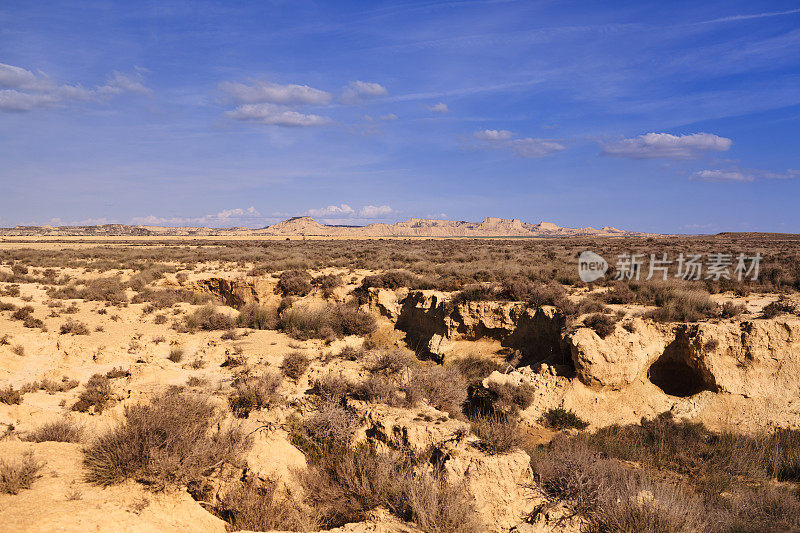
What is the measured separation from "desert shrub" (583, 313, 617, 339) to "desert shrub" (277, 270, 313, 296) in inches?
462

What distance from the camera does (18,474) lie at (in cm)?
448

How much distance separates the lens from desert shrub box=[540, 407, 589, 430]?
979 centimetres

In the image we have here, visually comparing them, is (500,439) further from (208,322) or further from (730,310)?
(208,322)

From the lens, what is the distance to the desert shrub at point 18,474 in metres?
4.39

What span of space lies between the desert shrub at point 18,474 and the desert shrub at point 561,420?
9427 mm

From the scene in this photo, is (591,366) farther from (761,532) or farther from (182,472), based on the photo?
(182,472)

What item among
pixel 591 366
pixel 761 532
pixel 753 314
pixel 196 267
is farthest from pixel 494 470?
pixel 196 267

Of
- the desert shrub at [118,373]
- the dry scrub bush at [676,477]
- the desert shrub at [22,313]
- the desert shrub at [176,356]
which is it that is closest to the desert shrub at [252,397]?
the desert shrub at [118,373]

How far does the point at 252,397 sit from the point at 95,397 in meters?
3.15

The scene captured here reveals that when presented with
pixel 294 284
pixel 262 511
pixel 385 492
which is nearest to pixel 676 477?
pixel 385 492

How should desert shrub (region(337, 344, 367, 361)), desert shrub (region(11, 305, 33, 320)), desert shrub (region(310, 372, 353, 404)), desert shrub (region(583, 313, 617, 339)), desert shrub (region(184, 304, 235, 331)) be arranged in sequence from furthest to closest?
desert shrub (region(184, 304, 235, 331)), desert shrub (region(11, 305, 33, 320)), desert shrub (region(337, 344, 367, 361)), desert shrub (region(583, 313, 617, 339)), desert shrub (region(310, 372, 353, 404))

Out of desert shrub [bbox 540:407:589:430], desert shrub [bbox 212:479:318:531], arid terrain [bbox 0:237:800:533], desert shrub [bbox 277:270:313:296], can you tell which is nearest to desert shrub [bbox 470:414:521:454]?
arid terrain [bbox 0:237:800:533]

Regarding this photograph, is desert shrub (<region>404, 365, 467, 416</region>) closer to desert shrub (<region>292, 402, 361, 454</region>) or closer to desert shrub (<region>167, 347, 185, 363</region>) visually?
desert shrub (<region>292, 402, 361, 454</region>)

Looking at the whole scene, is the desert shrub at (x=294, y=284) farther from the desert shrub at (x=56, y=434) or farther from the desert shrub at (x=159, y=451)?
the desert shrub at (x=159, y=451)
